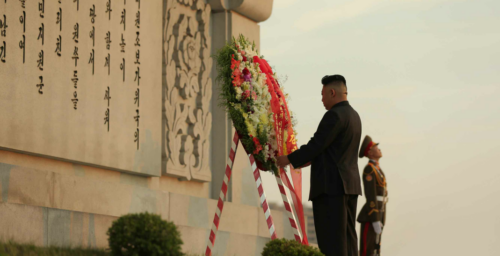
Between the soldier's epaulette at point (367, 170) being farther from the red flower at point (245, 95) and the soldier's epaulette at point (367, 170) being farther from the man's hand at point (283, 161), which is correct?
the red flower at point (245, 95)

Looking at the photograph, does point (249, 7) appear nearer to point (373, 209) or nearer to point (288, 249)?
point (373, 209)

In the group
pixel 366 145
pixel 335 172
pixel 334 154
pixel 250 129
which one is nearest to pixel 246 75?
pixel 250 129

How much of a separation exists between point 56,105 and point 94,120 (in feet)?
1.90

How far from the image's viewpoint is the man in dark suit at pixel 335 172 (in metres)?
5.65

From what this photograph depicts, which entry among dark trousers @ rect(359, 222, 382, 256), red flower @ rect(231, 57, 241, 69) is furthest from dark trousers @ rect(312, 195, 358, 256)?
dark trousers @ rect(359, 222, 382, 256)

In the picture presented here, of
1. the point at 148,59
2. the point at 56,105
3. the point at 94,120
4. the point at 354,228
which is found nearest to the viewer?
the point at 354,228

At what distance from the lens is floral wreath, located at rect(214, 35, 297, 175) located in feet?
20.3

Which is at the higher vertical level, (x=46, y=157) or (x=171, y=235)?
(x=46, y=157)

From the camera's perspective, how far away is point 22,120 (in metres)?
6.47

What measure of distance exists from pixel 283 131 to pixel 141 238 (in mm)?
2429

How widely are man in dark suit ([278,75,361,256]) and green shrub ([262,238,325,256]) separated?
0.66 metres

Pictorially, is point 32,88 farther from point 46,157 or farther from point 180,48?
point 180,48

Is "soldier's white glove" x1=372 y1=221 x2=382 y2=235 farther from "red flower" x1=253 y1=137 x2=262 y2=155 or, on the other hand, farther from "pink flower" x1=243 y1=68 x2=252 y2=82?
"pink flower" x1=243 y1=68 x2=252 y2=82

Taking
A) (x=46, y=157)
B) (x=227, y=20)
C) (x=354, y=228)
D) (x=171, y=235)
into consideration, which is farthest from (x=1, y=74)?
(x=227, y=20)
